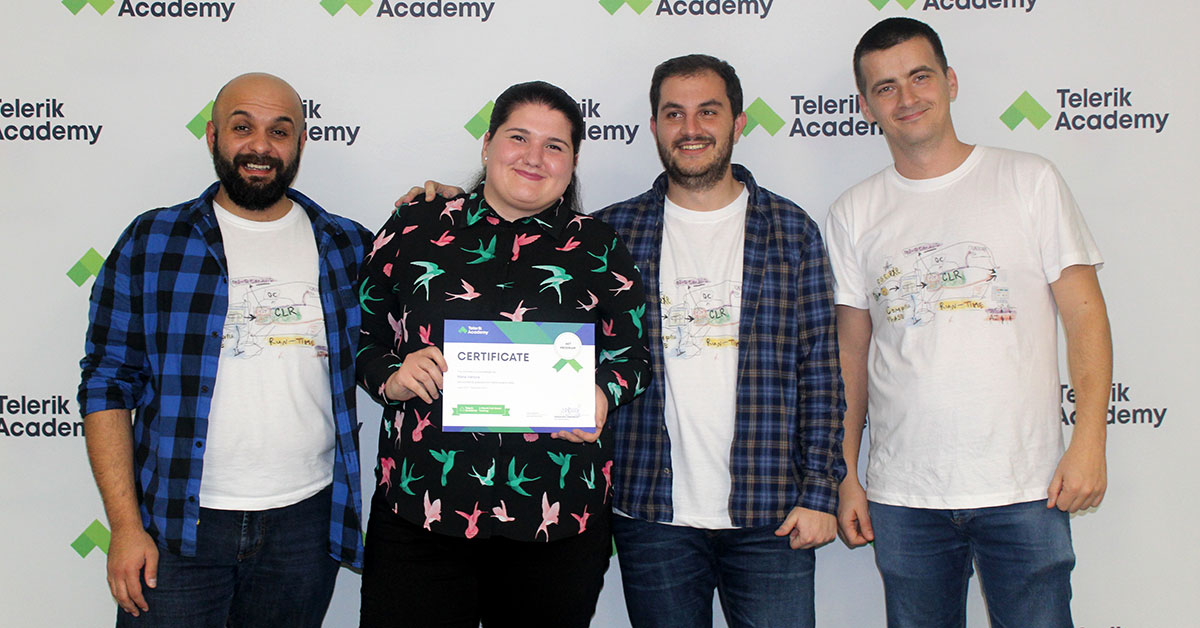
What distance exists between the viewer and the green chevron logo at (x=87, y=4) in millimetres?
2805

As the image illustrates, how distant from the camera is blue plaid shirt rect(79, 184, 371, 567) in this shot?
2.02 m

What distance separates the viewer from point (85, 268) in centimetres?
279

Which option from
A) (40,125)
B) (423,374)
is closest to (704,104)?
(423,374)

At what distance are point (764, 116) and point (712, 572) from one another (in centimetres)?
166

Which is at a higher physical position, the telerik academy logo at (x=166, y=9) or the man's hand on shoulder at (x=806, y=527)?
the telerik academy logo at (x=166, y=9)

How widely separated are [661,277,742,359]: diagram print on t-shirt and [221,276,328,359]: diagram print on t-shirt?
1013mm

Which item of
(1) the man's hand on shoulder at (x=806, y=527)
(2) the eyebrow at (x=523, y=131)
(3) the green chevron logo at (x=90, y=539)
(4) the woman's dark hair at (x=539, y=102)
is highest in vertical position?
(4) the woman's dark hair at (x=539, y=102)

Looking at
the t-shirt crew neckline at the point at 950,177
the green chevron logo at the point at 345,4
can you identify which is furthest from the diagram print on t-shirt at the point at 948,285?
the green chevron logo at the point at 345,4

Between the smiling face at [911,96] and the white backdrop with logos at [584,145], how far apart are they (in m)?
0.54

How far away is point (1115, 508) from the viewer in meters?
2.80

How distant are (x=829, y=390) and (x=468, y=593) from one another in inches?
43.9

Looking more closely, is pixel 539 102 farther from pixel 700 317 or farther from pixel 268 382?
pixel 268 382

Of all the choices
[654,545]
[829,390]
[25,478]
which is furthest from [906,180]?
[25,478]

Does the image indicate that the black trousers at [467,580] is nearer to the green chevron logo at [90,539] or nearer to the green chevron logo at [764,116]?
the green chevron logo at [90,539]
